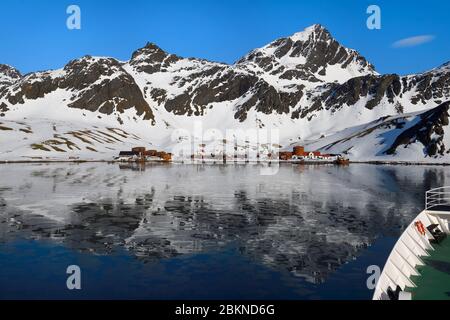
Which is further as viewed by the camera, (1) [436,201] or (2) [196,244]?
(1) [436,201]

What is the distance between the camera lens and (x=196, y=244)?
3828 cm

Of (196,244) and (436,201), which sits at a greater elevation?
(436,201)

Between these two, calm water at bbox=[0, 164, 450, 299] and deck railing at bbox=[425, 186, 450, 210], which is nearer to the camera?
calm water at bbox=[0, 164, 450, 299]

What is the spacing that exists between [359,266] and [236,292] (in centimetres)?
1038

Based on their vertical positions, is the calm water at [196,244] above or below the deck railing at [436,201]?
below

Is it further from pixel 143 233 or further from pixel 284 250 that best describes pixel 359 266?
pixel 143 233

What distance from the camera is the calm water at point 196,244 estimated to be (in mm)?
27047

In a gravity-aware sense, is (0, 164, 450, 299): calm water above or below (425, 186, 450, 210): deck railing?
below

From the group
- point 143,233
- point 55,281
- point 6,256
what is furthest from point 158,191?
point 55,281

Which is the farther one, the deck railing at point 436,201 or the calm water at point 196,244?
the deck railing at point 436,201

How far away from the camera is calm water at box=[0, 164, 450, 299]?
88.7ft
